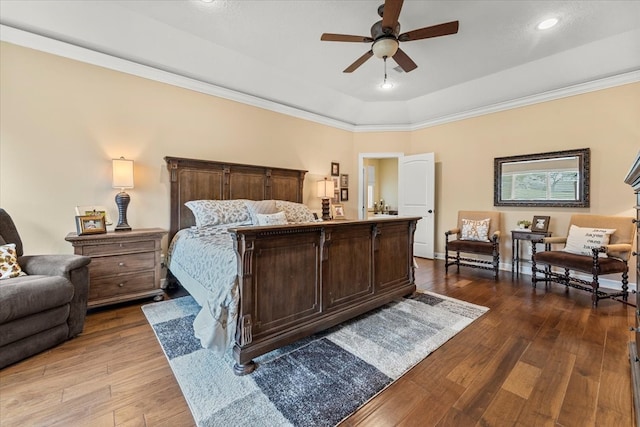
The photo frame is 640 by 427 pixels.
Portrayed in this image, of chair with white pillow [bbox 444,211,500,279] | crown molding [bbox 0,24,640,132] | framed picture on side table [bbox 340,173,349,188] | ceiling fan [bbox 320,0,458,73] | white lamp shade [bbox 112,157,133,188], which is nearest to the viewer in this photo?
ceiling fan [bbox 320,0,458,73]

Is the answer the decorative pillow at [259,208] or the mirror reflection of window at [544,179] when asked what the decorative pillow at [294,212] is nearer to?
the decorative pillow at [259,208]

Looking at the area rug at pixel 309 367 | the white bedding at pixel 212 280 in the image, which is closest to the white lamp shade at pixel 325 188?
the white bedding at pixel 212 280

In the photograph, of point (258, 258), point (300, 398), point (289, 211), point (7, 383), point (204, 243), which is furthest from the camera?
point (289, 211)

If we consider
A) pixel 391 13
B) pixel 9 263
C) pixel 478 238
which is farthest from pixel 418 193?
pixel 9 263

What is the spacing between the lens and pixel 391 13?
2213 mm

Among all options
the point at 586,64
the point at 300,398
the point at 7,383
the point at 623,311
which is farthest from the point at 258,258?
the point at 586,64

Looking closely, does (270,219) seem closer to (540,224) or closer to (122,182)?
(122,182)

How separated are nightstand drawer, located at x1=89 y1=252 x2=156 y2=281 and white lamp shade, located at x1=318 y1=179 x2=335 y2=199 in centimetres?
283

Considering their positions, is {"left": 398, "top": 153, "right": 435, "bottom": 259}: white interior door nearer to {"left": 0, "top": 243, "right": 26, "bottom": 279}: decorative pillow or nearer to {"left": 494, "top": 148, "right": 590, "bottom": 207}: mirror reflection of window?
{"left": 494, "top": 148, "right": 590, "bottom": 207}: mirror reflection of window

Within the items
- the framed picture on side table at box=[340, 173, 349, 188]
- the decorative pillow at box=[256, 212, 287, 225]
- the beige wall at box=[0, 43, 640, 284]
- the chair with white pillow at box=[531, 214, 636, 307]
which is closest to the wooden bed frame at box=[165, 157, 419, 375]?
the beige wall at box=[0, 43, 640, 284]

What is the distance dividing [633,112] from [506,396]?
4.22m

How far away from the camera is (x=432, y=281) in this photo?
3.95 m

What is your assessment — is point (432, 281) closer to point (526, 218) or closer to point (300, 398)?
point (526, 218)

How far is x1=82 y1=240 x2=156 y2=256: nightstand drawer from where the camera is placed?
2713mm
